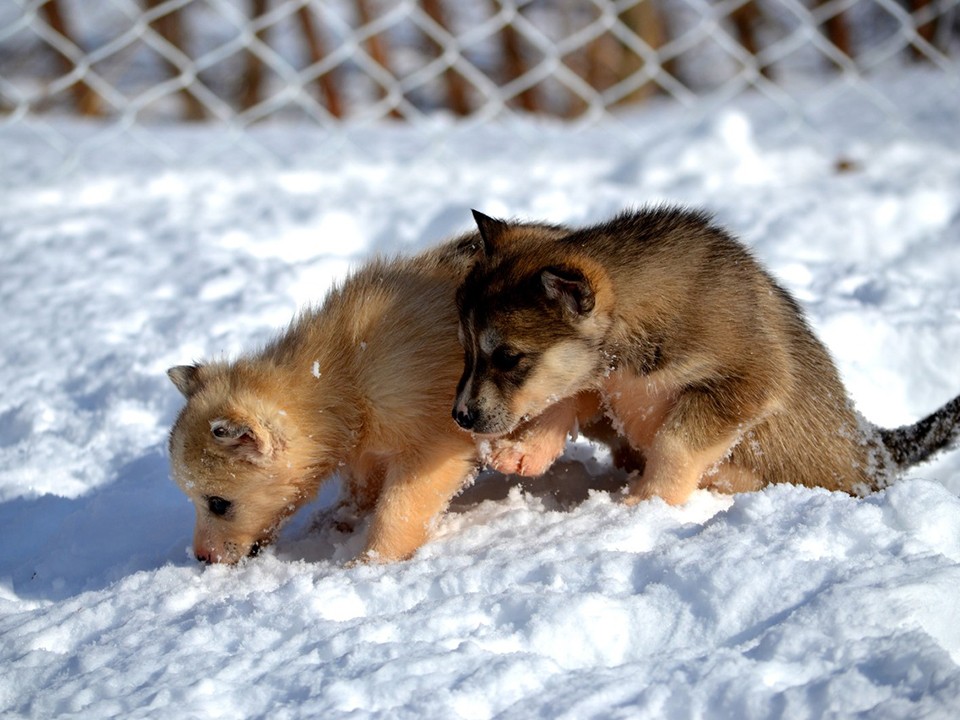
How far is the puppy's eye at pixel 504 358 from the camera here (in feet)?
9.04

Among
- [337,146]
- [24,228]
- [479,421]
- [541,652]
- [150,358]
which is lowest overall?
[541,652]

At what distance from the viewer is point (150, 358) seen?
4125 mm

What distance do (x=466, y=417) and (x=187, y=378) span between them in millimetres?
855

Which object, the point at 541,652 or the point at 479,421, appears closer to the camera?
the point at 541,652

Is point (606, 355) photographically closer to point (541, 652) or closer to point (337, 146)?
point (541, 652)

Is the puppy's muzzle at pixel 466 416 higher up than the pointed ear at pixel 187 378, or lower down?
lower down

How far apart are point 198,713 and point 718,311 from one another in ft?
5.18

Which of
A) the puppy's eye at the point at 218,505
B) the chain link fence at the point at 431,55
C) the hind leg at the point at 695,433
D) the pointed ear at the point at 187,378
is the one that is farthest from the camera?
the chain link fence at the point at 431,55

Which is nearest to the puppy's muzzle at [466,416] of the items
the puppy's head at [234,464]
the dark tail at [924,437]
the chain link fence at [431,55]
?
the puppy's head at [234,464]

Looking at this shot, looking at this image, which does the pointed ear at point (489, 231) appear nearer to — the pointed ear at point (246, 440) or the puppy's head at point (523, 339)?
the puppy's head at point (523, 339)

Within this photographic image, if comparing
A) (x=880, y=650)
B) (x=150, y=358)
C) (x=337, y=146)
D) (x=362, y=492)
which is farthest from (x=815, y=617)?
(x=337, y=146)

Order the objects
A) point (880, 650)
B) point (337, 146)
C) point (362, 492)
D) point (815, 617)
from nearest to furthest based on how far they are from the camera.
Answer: point (880, 650)
point (815, 617)
point (362, 492)
point (337, 146)

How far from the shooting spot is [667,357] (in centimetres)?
281

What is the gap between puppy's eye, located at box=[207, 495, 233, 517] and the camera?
2924 mm
